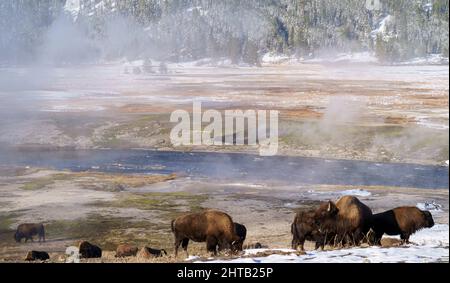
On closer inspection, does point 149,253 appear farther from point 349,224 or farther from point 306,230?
point 349,224

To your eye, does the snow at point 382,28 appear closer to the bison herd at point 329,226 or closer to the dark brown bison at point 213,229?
the bison herd at point 329,226

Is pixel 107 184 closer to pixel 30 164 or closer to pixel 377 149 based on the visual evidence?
pixel 30 164

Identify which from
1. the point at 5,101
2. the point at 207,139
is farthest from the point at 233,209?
the point at 5,101

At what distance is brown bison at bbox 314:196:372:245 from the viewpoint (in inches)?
682

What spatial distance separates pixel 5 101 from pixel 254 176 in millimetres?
58697

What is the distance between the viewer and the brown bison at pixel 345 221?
17.3 m

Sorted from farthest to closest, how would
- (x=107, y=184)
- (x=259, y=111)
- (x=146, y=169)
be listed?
(x=259, y=111)
(x=146, y=169)
(x=107, y=184)

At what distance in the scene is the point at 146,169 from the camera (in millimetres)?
52000

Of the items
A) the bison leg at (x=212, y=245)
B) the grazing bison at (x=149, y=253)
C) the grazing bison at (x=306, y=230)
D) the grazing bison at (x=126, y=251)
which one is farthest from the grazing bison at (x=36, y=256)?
the grazing bison at (x=306, y=230)

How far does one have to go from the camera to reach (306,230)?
17.9 m

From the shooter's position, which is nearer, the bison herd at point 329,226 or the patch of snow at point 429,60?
the bison herd at point 329,226

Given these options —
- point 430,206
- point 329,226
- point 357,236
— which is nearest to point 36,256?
point 329,226
